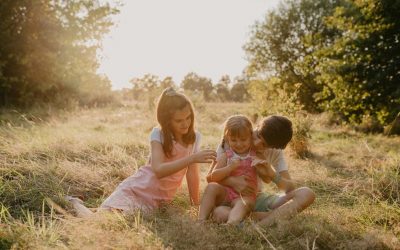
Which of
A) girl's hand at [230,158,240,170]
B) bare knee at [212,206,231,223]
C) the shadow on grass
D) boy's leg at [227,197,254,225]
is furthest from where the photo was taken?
girl's hand at [230,158,240,170]

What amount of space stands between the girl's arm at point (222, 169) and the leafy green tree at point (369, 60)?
6.93 meters

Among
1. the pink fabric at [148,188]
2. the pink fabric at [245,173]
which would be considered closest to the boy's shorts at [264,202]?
the pink fabric at [245,173]

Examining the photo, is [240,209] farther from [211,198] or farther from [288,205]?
[288,205]

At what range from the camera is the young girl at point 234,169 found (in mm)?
3492

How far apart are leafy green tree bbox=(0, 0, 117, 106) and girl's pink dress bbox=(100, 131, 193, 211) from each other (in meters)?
11.3

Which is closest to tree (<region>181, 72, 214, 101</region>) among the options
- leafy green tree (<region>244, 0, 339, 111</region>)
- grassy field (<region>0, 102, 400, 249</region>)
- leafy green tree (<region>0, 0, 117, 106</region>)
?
leafy green tree (<region>244, 0, 339, 111</region>)

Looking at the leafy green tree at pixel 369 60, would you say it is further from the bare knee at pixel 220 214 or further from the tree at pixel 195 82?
the tree at pixel 195 82

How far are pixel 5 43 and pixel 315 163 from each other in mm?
11648

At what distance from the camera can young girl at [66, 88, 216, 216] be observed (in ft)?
12.3

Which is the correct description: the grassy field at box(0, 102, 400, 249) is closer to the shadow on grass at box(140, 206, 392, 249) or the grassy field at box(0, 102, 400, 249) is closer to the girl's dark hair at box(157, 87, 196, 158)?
the shadow on grass at box(140, 206, 392, 249)

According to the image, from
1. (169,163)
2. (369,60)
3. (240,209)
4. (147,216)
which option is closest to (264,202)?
(240,209)

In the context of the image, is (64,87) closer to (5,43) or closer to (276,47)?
(5,43)

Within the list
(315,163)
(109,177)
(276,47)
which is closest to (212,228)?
(109,177)

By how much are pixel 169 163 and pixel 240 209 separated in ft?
2.64
